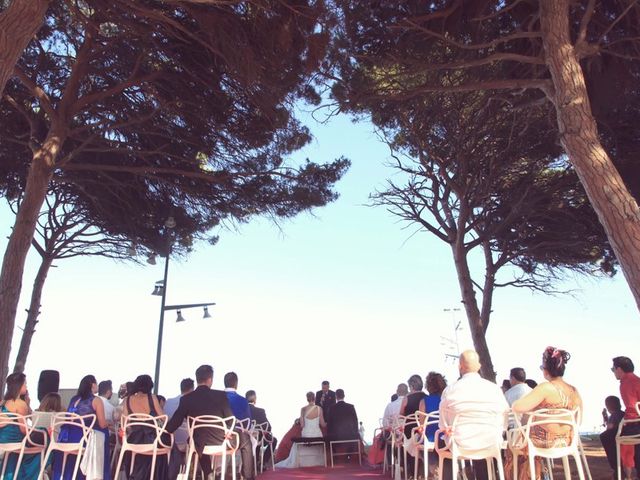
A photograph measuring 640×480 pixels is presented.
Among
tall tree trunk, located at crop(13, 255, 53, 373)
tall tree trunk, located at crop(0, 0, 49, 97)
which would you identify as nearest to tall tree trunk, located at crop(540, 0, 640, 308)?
tall tree trunk, located at crop(0, 0, 49, 97)

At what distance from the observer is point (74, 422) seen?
13.7ft

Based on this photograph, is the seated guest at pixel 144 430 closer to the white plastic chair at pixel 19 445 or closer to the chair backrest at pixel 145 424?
the chair backrest at pixel 145 424

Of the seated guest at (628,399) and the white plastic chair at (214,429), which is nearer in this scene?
the white plastic chair at (214,429)

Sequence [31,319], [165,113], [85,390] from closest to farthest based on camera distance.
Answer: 1. [85,390]
2. [165,113]
3. [31,319]

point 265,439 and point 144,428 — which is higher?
point 144,428

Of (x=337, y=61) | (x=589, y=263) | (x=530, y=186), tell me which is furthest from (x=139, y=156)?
(x=589, y=263)

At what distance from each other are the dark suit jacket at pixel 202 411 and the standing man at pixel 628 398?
10.9 feet

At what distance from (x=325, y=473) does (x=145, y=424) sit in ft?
9.22

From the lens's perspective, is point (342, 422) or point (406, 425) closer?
point (406, 425)

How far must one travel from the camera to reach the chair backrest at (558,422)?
3.18 metres

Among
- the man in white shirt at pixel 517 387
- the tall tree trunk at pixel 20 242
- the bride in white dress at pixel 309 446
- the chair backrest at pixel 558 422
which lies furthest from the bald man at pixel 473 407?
the tall tree trunk at pixel 20 242

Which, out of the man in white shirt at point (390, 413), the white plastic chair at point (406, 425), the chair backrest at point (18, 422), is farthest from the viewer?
the man in white shirt at point (390, 413)

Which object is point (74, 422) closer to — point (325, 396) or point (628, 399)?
point (628, 399)

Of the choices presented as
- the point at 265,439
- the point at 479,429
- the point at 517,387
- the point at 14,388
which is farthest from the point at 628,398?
the point at 14,388
